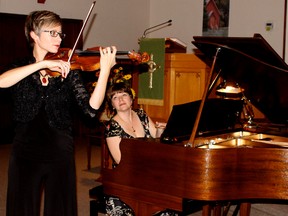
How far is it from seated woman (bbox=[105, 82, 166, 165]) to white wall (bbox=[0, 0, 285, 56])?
4576mm

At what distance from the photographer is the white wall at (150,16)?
757cm

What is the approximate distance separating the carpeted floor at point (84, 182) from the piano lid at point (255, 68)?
46.0 inches

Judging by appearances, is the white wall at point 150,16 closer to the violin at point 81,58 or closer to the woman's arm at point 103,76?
the violin at point 81,58

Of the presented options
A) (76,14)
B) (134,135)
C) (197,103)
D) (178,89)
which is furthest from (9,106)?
(197,103)

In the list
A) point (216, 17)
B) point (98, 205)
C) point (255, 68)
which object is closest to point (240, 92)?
point (255, 68)

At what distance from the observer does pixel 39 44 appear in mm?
2365

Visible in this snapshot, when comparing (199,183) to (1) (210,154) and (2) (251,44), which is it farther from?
(2) (251,44)

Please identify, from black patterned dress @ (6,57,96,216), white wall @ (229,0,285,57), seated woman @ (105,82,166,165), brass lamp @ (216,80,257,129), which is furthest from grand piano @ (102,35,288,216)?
white wall @ (229,0,285,57)

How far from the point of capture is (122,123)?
131 inches

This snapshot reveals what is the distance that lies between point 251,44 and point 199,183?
860mm

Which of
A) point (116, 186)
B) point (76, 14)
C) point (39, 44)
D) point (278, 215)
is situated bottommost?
point (278, 215)

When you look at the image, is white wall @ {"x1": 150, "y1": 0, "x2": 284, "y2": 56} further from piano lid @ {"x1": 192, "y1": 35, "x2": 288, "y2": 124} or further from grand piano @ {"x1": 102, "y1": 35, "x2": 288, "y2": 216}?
grand piano @ {"x1": 102, "y1": 35, "x2": 288, "y2": 216}

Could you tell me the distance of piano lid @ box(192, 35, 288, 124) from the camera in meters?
2.77

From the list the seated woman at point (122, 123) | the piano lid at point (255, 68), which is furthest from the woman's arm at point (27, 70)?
the seated woman at point (122, 123)
